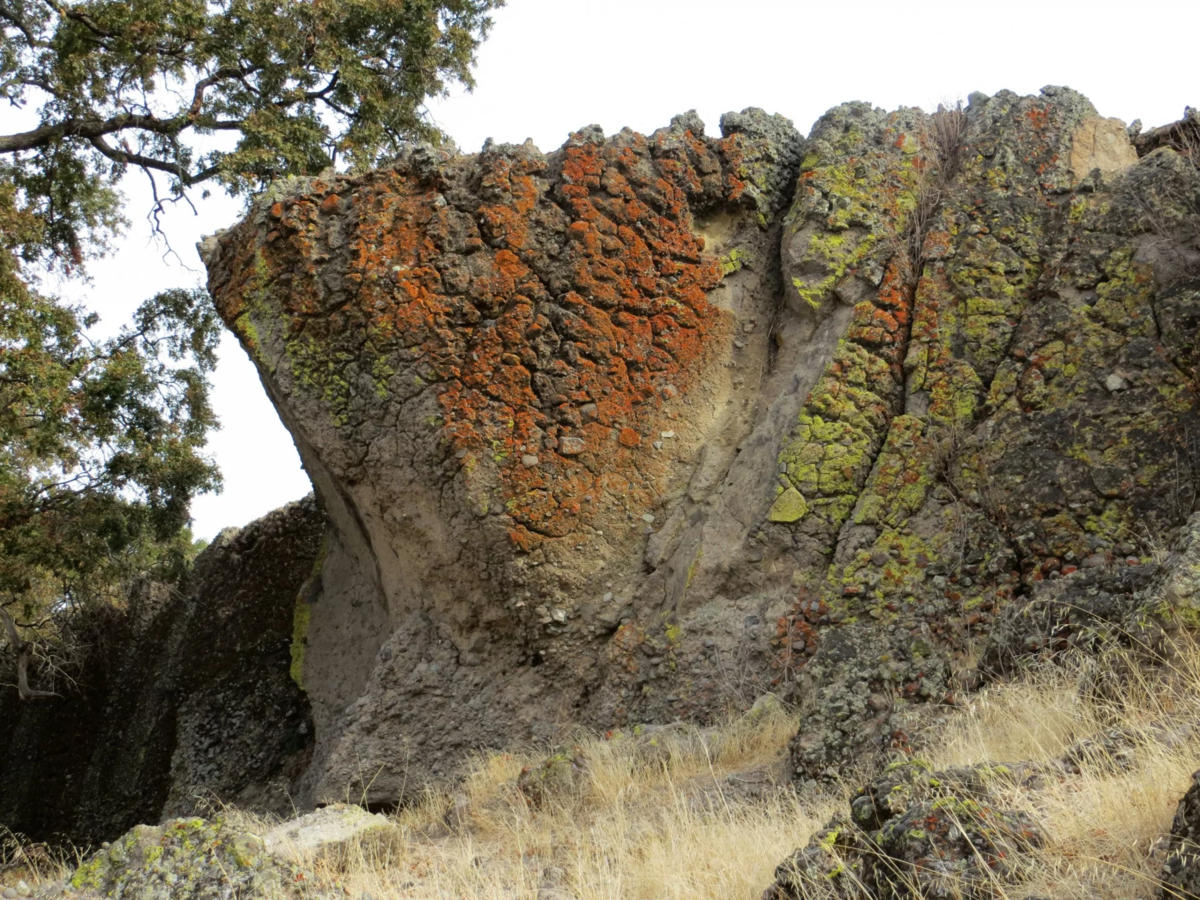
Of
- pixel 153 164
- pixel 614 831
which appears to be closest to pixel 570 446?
pixel 614 831

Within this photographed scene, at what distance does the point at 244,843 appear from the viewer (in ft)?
14.1

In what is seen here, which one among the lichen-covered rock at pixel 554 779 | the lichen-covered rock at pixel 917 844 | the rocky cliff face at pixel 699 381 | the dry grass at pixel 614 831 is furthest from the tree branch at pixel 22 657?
the lichen-covered rock at pixel 917 844

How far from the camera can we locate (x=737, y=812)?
4832 mm

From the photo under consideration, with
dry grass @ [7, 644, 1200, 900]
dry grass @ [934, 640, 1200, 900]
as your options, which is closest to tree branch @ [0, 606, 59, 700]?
dry grass @ [7, 644, 1200, 900]

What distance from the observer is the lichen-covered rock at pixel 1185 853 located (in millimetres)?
2576

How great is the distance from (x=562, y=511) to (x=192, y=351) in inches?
278

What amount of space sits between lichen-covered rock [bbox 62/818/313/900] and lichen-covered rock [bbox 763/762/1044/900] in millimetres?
1801

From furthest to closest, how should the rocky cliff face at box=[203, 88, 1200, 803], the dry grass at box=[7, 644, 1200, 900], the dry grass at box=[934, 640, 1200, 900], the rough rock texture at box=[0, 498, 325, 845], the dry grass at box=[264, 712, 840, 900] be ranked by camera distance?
the rough rock texture at box=[0, 498, 325, 845] → the rocky cliff face at box=[203, 88, 1200, 803] → the dry grass at box=[264, 712, 840, 900] → the dry grass at box=[7, 644, 1200, 900] → the dry grass at box=[934, 640, 1200, 900]

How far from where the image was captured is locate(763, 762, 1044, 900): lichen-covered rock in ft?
10.0

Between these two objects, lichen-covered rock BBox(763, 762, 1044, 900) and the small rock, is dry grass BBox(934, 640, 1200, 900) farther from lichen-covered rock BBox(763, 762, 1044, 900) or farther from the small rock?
the small rock

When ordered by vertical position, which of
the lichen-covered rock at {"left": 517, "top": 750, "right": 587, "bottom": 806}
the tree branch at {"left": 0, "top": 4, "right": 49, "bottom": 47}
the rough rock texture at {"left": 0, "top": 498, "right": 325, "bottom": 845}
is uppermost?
the tree branch at {"left": 0, "top": 4, "right": 49, "bottom": 47}

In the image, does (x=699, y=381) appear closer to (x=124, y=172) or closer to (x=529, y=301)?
(x=529, y=301)

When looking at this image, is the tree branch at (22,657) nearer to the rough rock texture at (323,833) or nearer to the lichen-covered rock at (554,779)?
the rough rock texture at (323,833)

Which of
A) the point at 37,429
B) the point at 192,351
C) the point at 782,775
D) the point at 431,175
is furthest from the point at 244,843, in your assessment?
the point at 192,351
